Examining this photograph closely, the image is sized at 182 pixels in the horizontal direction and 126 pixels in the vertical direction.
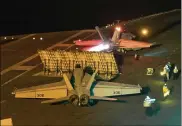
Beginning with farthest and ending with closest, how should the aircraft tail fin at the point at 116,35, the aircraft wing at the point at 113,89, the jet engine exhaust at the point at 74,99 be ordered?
the aircraft tail fin at the point at 116,35 < the aircraft wing at the point at 113,89 < the jet engine exhaust at the point at 74,99

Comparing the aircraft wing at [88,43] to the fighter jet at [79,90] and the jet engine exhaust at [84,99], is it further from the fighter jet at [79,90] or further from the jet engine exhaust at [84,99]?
the jet engine exhaust at [84,99]

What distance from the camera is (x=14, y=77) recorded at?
42719 mm

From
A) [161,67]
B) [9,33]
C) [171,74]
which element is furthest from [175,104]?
[9,33]

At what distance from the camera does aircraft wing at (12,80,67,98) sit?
35375 millimetres

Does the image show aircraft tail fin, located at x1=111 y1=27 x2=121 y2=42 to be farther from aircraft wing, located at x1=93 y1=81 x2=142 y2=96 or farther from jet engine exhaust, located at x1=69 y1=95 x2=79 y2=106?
jet engine exhaust, located at x1=69 y1=95 x2=79 y2=106

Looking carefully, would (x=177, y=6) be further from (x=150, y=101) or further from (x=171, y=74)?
(x=150, y=101)

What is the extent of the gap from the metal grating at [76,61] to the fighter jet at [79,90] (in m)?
3.59

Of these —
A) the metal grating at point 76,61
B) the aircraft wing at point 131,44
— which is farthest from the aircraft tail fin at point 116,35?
the metal grating at point 76,61

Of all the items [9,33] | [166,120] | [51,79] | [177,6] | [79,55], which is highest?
[177,6]

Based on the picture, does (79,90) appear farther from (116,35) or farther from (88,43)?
(88,43)

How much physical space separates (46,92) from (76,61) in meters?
6.40

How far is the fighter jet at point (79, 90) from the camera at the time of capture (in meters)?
33.8

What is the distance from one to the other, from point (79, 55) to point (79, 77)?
5335mm

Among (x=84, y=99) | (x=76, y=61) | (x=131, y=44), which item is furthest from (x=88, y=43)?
(x=84, y=99)
